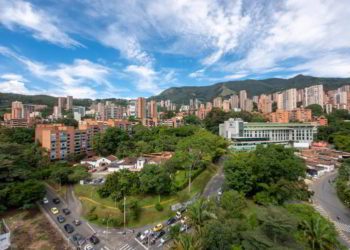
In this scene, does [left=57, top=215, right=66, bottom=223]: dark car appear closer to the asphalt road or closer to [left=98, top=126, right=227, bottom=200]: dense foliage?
the asphalt road

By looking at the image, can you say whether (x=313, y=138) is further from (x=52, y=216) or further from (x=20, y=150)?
(x=20, y=150)

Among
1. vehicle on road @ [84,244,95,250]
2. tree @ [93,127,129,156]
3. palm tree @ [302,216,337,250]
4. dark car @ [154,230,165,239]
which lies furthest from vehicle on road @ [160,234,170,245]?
tree @ [93,127,129,156]

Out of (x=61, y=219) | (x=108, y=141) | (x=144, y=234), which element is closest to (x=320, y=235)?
(x=144, y=234)

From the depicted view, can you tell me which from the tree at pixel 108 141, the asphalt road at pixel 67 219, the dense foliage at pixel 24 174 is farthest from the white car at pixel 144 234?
the tree at pixel 108 141

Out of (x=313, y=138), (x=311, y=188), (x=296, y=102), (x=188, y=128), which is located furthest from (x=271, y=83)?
(x=311, y=188)

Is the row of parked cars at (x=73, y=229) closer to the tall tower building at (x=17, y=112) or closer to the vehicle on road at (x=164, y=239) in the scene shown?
the vehicle on road at (x=164, y=239)

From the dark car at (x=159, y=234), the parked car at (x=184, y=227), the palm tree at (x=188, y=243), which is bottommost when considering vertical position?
the dark car at (x=159, y=234)

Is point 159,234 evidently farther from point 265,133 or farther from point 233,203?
point 265,133
